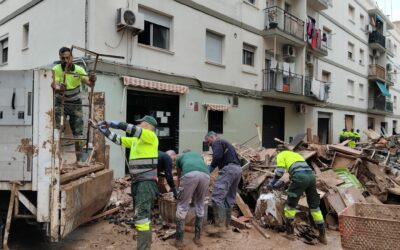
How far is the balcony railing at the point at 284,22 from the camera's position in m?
17.8

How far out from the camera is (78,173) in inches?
191

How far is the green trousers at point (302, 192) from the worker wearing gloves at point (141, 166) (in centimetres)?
271

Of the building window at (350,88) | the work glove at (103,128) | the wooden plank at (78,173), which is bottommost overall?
the wooden plank at (78,173)

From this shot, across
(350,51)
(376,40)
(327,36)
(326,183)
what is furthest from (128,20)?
(376,40)

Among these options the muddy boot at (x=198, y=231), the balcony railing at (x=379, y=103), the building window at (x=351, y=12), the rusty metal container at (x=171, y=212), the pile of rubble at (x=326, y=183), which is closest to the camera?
the muddy boot at (x=198, y=231)

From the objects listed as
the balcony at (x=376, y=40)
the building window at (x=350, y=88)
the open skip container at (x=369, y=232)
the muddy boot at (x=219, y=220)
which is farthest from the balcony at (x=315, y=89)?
the open skip container at (x=369, y=232)

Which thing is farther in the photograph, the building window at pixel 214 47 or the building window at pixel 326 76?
the building window at pixel 326 76

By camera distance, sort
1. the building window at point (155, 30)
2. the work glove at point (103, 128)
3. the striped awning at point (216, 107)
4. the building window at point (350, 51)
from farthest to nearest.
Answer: the building window at point (350, 51)
the striped awning at point (216, 107)
the building window at point (155, 30)
the work glove at point (103, 128)

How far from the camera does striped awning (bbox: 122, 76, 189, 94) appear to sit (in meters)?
11.2

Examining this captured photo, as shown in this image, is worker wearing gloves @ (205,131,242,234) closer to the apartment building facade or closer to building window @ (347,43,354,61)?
the apartment building facade

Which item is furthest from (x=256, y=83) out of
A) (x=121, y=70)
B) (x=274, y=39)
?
(x=121, y=70)

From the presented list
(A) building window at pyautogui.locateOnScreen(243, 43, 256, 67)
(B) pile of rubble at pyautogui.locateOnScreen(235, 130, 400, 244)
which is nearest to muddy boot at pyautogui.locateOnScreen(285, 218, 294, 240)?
(B) pile of rubble at pyautogui.locateOnScreen(235, 130, 400, 244)

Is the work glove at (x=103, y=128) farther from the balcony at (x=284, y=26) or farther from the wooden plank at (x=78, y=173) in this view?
the balcony at (x=284, y=26)

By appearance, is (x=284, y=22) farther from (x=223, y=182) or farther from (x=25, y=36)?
(x=223, y=182)
